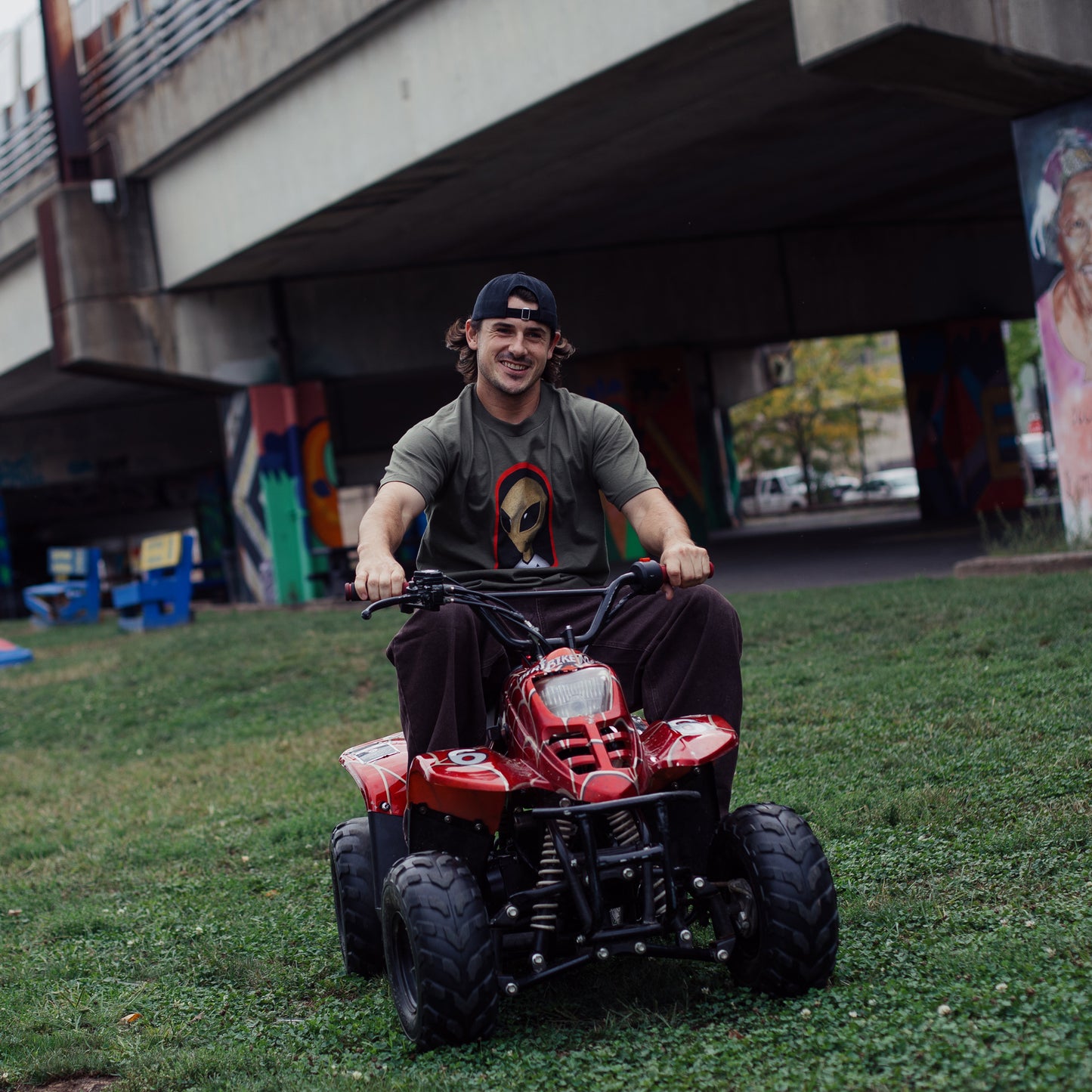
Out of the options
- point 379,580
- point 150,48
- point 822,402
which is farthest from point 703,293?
point 822,402

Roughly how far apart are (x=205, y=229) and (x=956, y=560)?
33.7 ft

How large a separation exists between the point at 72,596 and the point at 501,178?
38.2ft

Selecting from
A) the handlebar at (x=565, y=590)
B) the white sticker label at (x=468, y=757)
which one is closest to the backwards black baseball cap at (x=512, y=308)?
the handlebar at (x=565, y=590)

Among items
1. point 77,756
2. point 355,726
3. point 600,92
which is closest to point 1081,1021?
point 355,726

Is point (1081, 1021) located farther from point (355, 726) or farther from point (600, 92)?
point (600, 92)

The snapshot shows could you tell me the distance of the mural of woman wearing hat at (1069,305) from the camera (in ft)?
36.6

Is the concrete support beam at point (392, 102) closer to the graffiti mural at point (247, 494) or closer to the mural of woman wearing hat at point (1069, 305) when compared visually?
the mural of woman wearing hat at point (1069, 305)

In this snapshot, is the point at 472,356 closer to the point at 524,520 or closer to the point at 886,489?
the point at 524,520

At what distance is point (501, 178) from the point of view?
15.7 m

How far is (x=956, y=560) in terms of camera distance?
1473 centimetres

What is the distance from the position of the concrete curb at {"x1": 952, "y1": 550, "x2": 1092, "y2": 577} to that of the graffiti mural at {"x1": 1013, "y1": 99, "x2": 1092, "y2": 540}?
1.34 feet

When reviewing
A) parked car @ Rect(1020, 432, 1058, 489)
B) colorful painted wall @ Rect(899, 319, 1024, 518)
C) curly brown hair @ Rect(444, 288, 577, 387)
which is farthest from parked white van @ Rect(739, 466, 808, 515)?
curly brown hair @ Rect(444, 288, 577, 387)

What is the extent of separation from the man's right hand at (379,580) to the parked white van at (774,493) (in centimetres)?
4671

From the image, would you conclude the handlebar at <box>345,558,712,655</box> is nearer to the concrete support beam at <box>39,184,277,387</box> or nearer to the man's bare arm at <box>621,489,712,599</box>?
the man's bare arm at <box>621,489,712,599</box>
